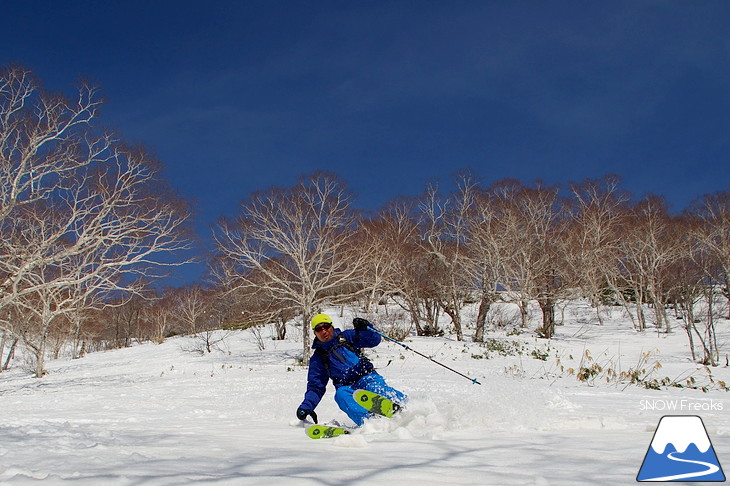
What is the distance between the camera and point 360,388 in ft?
16.3

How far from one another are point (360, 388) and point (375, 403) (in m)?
0.42

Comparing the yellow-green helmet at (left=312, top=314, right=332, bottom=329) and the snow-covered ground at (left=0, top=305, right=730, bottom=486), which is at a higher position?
the yellow-green helmet at (left=312, top=314, right=332, bottom=329)

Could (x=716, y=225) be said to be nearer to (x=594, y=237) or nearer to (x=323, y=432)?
(x=594, y=237)

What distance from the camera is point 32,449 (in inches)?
105

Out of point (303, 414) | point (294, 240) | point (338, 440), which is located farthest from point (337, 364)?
point (294, 240)

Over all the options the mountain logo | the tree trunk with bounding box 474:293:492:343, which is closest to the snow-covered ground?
the mountain logo

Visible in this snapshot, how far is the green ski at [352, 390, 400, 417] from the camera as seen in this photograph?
446cm

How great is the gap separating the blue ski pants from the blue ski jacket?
13cm

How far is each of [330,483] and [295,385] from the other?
29.5 ft

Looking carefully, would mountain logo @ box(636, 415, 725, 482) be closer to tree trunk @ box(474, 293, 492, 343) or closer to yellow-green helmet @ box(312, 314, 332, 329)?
yellow-green helmet @ box(312, 314, 332, 329)


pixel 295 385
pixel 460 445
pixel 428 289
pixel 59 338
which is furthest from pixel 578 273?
pixel 59 338

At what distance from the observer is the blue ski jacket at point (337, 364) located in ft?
16.8

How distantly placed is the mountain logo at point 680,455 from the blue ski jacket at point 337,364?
9.90ft

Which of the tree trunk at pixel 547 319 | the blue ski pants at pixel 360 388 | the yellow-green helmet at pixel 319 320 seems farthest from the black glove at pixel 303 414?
the tree trunk at pixel 547 319
